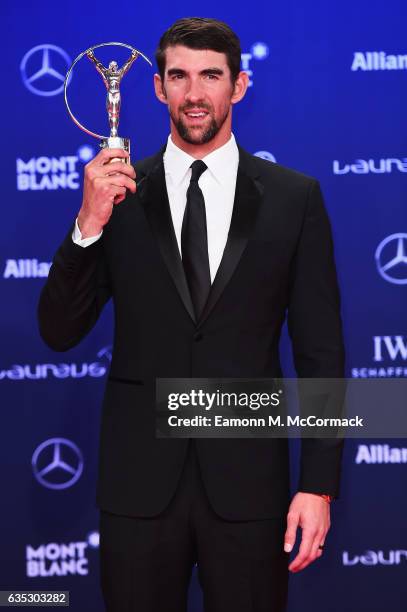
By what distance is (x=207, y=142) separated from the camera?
2166 millimetres

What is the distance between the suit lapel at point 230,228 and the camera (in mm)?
2104

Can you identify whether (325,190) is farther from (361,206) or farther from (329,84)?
(329,84)

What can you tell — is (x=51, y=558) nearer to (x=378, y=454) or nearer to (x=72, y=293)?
(x=378, y=454)

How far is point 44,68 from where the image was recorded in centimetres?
329

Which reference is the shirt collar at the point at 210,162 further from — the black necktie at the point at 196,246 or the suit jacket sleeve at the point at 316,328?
the suit jacket sleeve at the point at 316,328

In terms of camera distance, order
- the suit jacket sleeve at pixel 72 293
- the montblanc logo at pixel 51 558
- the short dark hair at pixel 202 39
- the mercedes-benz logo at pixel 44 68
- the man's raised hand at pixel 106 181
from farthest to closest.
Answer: the montblanc logo at pixel 51 558 < the mercedes-benz logo at pixel 44 68 < the short dark hair at pixel 202 39 < the suit jacket sleeve at pixel 72 293 < the man's raised hand at pixel 106 181

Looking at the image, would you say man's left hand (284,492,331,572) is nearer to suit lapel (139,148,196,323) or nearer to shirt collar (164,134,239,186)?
suit lapel (139,148,196,323)

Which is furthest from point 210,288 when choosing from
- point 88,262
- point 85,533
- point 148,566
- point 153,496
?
point 85,533

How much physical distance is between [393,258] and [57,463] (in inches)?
60.2

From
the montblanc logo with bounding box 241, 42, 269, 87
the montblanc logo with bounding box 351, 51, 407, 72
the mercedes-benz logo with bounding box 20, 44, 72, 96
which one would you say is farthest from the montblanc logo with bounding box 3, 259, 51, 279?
the montblanc logo with bounding box 351, 51, 407, 72

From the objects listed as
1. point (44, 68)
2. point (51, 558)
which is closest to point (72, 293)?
point (44, 68)

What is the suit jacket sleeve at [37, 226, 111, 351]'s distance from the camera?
6.77ft

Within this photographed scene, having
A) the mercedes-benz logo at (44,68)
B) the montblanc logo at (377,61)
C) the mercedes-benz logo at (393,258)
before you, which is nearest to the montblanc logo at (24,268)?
the mercedes-benz logo at (44,68)

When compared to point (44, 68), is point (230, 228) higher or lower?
lower
